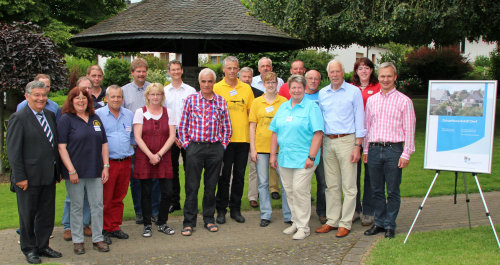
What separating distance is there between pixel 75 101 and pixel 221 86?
2.11m

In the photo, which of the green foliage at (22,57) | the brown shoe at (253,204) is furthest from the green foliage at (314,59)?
the brown shoe at (253,204)

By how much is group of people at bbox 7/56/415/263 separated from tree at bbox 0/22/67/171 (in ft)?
12.0

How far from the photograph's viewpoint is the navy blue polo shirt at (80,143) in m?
5.39

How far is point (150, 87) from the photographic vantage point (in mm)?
6180

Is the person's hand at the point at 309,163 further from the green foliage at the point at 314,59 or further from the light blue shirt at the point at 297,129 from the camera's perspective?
the green foliage at the point at 314,59

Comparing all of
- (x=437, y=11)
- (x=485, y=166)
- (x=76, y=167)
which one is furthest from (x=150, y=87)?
(x=437, y=11)

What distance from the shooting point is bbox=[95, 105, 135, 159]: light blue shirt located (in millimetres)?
5953

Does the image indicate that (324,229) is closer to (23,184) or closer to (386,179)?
(386,179)

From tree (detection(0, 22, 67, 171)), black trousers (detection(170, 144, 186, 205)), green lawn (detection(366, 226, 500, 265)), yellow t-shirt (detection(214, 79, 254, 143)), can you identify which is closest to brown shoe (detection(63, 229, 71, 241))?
black trousers (detection(170, 144, 186, 205))

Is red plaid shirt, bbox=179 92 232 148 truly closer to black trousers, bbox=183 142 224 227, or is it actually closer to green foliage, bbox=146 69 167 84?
black trousers, bbox=183 142 224 227

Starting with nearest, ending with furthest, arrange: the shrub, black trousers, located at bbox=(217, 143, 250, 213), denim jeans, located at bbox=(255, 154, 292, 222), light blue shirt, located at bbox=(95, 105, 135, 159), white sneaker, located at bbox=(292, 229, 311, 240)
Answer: light blue shirt, located at bbox=(95, 105, 135, 159) < white sneaker, located at bbox=(292, 229, 311, 240) < denim jeans, located at bbox=(255, 154, 292, 222) < black trousers, located at bbox=(217, 143, 250, 213) < the shrub

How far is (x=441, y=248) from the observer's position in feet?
17.8

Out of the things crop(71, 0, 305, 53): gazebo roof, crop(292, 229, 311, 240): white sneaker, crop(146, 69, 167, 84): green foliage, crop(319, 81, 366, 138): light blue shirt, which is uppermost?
crop(71, 0, 305, 53): gazebo roof

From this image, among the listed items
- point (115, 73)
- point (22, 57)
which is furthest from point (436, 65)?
point (22, 57)
